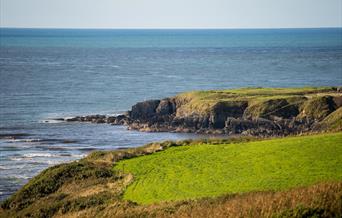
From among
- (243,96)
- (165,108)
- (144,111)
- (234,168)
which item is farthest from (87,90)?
(234,168)

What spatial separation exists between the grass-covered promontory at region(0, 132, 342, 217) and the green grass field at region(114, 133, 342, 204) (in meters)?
0.04

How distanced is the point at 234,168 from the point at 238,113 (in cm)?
3799

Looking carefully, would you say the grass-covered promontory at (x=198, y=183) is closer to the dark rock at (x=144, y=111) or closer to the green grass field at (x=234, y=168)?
the green grass field at (x=234, y=168)

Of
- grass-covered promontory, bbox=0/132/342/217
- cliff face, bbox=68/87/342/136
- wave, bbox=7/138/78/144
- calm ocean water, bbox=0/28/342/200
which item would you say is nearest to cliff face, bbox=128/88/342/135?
cliff face, bbox=68/87/342/136

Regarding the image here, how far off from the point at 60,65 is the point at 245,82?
61.5 metres

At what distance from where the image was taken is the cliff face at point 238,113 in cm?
6644

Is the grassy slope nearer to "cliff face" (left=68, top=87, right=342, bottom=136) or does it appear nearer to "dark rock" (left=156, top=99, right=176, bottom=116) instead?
"cliff face" (left=68, top=87, right=342, bottom=136)

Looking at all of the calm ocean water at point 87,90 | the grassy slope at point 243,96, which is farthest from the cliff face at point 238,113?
the calm ocean water at point 87,90

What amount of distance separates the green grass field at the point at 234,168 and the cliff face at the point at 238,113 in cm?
2565

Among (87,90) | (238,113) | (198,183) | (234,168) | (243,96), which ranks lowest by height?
(87,90)

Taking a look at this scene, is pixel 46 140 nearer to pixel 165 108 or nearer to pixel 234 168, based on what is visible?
pixel 165 108

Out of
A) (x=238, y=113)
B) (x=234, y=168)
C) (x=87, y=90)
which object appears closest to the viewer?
(x=234, y=168)

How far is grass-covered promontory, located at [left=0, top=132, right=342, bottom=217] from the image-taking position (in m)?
22.1

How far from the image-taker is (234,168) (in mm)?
32938
